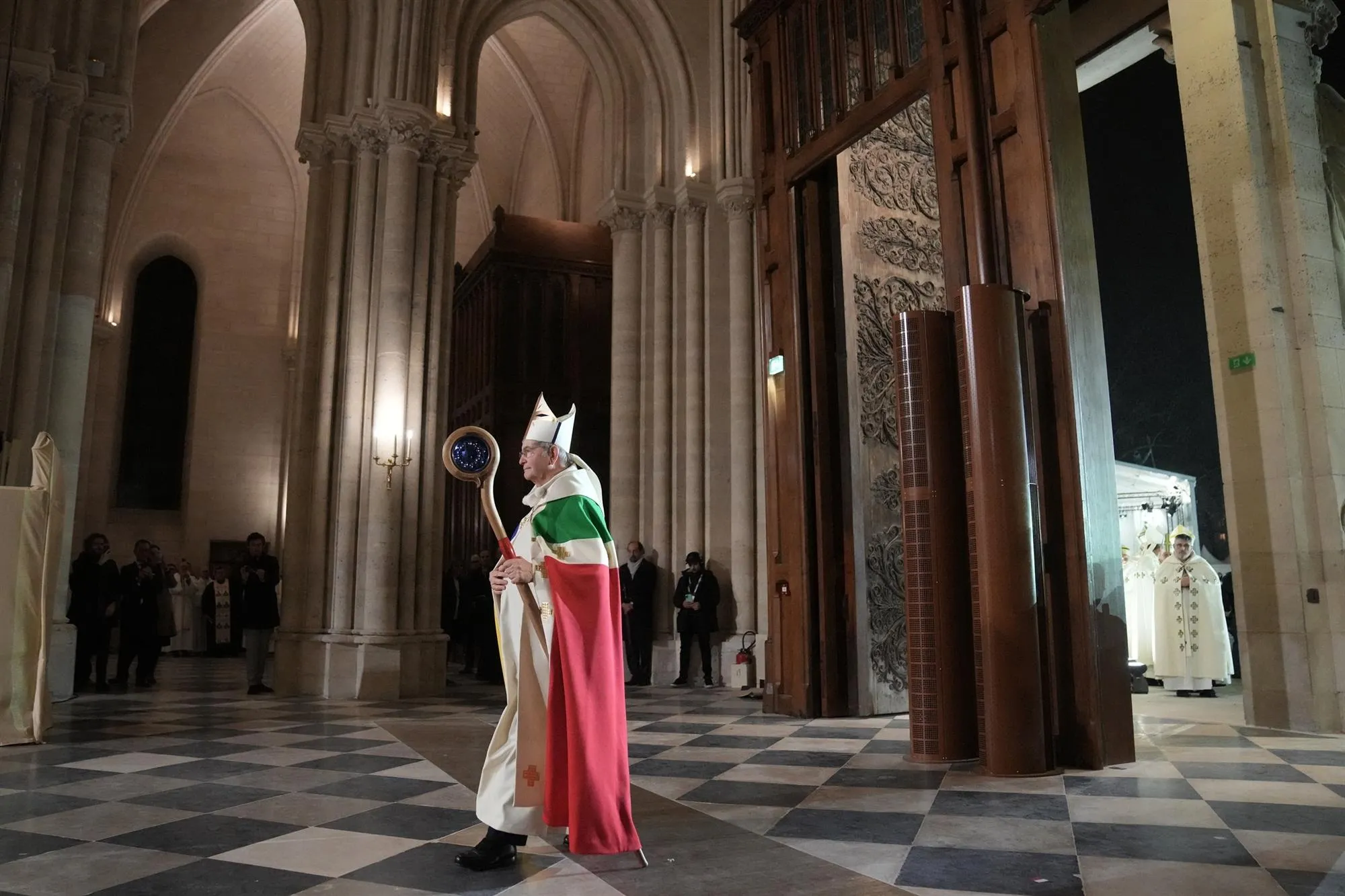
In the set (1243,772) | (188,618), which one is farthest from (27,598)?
(188,618)

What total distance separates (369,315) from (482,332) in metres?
5.48

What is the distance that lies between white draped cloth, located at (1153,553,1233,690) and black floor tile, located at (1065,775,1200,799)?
Answer: 16.7ft

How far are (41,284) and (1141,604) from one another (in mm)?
11608

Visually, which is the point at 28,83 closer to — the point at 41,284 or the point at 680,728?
the point at 41,284

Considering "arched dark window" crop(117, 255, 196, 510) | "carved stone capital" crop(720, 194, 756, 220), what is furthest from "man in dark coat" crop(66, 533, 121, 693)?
"arched dark window" crop(117, 255, 196, 510)

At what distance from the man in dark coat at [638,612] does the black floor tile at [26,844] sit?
7.59m

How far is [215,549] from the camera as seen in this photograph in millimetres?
19750

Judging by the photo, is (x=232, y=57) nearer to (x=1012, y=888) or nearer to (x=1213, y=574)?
(x=1213, y=574)

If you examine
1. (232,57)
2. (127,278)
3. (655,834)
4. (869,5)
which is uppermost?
(232,57)

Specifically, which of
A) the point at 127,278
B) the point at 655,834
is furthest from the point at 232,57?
the point at 655,834

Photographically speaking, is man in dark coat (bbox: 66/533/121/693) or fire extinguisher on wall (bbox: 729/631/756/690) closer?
man in dark coat (bbox: 66/533/121/693)

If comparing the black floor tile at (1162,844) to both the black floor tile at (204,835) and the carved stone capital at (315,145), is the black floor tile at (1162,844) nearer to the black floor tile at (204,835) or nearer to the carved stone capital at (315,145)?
the black floor tile at (204,835)

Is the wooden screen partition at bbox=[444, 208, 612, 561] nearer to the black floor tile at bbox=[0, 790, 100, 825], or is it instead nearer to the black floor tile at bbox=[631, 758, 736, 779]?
the black floor tile at bbox=[631, 758, 736, 779]

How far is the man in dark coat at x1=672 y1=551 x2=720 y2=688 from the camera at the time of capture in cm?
1082
